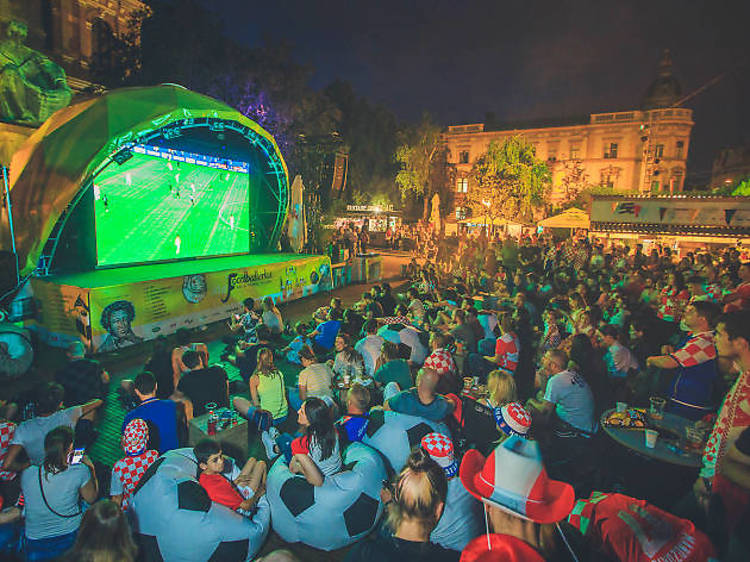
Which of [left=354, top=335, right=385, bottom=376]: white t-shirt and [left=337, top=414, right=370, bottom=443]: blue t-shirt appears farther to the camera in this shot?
[left=354, top=335, right=385, bottom=376]: white t-shirt

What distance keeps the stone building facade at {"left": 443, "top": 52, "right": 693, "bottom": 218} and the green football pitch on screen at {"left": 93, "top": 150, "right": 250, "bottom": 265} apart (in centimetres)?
3116

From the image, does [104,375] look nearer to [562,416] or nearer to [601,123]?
[562,416]

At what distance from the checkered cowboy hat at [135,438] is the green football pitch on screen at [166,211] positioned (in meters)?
8.61

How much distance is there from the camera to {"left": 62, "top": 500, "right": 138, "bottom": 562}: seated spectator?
2027mm

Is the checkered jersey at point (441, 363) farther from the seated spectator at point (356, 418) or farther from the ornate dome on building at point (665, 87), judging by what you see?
the ornate dome on building at point (665, 87)

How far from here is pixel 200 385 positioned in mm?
4508

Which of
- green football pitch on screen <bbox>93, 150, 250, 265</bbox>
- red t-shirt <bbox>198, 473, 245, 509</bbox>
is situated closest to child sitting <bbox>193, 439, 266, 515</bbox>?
red t-shirt <bbox>198, 473, 245, 509</bbox>

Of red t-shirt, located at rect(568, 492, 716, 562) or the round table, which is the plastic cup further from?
red t-shirt, located at rect(568, 492, 716, 562)

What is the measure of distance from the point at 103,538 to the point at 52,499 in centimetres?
117

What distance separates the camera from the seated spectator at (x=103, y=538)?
2027mm

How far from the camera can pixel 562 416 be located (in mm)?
4219

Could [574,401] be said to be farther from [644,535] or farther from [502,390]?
[644,535]

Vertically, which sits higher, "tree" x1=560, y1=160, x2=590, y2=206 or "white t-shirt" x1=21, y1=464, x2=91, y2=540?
"tree" x1=560, y1=160, x2=590, y2=206

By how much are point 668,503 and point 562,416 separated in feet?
3.54
